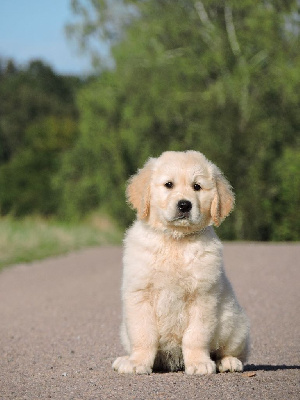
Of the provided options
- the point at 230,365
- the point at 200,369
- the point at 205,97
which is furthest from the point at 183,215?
the point at 205,97

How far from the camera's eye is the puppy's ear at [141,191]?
5.93 meters

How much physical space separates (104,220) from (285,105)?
7.94m

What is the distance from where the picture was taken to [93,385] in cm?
543

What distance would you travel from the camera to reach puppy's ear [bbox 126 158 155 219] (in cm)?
593

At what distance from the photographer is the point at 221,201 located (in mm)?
5961

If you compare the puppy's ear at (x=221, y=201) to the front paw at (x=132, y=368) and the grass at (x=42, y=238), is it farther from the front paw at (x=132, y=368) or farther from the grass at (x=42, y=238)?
the grass at (x=42, y=238)

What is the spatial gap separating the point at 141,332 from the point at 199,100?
2317 cm

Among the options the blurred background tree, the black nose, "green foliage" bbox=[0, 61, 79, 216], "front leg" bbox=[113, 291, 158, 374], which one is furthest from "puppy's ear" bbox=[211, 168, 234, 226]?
"green foliage" bbox=[0, 61, 79, 216]

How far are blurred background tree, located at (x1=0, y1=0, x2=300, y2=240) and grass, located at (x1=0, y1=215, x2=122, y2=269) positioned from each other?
2.88 metres

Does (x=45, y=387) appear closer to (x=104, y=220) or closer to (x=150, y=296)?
(x=150, y=296)

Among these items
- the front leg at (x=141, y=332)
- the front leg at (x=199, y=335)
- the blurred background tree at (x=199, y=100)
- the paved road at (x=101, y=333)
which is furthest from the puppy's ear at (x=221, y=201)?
the blurred background tree at (x=199, y=100)

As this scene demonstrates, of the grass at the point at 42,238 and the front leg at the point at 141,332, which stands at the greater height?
the front leg at the point at 141,332

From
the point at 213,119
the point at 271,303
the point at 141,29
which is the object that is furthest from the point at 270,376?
the point at 141,29

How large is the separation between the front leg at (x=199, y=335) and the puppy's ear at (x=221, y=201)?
676 millimetres
